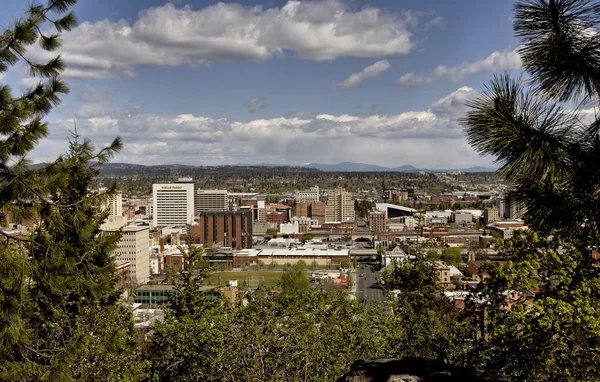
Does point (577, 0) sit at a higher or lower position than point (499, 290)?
higher

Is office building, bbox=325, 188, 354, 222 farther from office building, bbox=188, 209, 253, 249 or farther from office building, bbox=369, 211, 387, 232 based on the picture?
office building, bbox=188, 209, 253, 249

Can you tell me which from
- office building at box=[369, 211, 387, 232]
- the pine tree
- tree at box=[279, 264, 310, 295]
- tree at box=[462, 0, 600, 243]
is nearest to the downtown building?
tree at box=[279, 264, 310, 295]

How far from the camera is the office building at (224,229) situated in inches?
1876

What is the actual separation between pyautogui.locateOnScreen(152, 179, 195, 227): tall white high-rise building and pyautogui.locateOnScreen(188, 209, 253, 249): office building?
1970 centimetres

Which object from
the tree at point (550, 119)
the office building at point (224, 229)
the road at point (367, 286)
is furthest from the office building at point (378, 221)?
the tree at point (550, 119)

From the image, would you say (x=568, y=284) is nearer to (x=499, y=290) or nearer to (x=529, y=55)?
(x=499, y=290)

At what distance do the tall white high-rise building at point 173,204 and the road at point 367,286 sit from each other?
3296 centimetres

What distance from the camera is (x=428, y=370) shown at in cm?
280

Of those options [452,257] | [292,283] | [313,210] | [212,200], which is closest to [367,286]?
Result: [452,257]

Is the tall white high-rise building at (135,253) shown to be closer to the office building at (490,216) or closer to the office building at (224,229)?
the office building at (224,229)

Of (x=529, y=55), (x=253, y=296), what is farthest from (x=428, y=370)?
(x=253, y=296)

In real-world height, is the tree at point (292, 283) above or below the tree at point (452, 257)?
above

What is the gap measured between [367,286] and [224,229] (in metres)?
20.6

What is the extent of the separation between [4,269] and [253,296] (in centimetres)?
231
